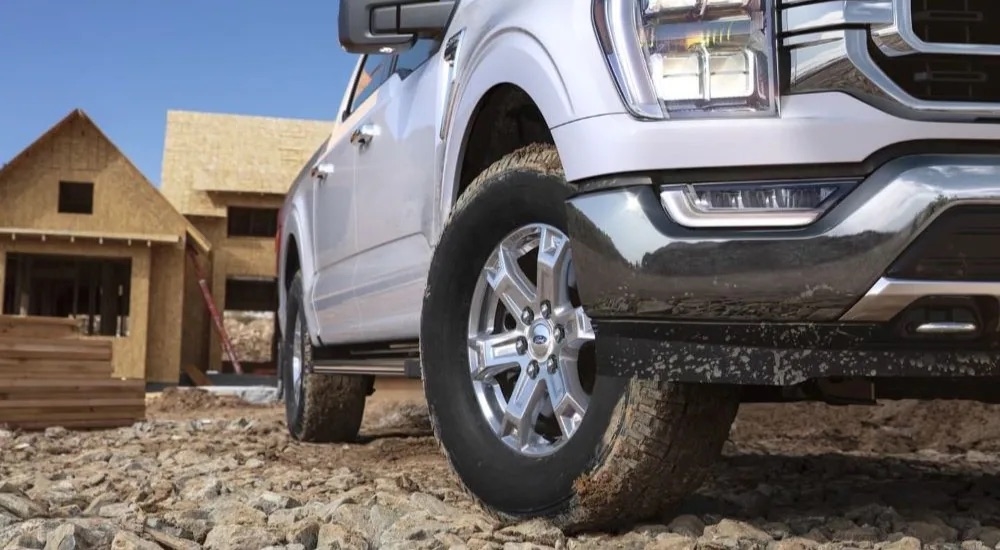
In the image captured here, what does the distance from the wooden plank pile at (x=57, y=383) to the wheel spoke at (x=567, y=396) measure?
24.4 ft

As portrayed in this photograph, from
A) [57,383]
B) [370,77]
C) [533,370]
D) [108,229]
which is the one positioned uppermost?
[108,229]

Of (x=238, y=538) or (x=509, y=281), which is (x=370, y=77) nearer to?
(x=509, y=281)

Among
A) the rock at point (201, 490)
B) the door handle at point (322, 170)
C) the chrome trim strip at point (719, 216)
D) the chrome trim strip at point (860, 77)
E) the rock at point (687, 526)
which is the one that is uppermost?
the door handle at point (322, 170)

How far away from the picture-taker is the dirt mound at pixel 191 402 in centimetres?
1588

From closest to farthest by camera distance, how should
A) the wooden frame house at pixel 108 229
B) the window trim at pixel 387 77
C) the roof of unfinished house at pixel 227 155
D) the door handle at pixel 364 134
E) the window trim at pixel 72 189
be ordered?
the window trim at pixel 387 77
the door handle at pixel 364 134
the wooden frame house at pixel 108 229
the window trim at pixel 72 189
the roof of unfinished house at pixel 227 155

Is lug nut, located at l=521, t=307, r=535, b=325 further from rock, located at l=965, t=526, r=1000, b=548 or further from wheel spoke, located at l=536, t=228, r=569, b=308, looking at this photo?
rock, located at l=965, t=526, r=1000, b=548

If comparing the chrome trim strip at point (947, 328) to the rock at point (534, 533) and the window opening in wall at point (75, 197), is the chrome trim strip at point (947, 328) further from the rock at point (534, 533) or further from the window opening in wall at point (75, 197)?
the window opening in wall at point (75, 197)

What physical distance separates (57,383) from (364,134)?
18.8ft

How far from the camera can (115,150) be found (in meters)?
22.6

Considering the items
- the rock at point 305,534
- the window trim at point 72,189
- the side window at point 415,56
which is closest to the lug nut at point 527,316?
the rock at point 305,534

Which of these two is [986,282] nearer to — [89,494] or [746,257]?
[746,257]

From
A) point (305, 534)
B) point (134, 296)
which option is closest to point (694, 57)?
point (305, 534)

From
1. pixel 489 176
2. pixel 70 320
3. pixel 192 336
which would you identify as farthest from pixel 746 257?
pixel 192 336

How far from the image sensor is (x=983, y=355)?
2340 mm
